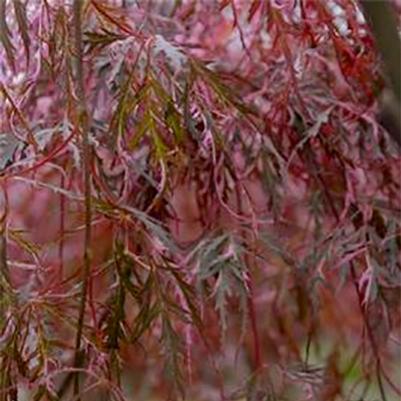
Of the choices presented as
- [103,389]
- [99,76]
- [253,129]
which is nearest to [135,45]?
[99,76]

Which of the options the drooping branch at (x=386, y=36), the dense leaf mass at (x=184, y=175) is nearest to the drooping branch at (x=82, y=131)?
the dense leaf mass at (x=184, y=175)

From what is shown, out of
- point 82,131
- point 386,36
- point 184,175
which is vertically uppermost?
point 386,36

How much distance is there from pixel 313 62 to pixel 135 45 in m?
0.34

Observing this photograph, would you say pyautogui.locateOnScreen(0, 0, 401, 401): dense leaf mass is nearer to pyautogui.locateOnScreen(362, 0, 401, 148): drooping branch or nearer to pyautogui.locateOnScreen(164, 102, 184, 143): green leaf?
pyautogui.locateOnScreen(164, 102, 184, 143): green leaf

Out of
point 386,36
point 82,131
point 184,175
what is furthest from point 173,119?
point 386,36

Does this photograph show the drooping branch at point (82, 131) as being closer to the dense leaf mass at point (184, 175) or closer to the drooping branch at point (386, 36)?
the dense leaf mass at point (184, 175)

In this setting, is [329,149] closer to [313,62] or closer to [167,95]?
[313,62]

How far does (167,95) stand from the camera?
3.09ft

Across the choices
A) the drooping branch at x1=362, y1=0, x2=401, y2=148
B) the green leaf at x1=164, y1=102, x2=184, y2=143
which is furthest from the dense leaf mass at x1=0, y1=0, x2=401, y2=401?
the drooping branch at x1=362, y1=0, x2=401, y2=148

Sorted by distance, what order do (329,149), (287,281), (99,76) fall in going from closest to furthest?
(99,76) → (329,149) → (287,281)

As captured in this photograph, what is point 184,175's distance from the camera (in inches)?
47.1

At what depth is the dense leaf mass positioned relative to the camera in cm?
94

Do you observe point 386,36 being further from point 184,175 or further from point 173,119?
point 184,175

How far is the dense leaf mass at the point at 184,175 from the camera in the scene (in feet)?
3.10
